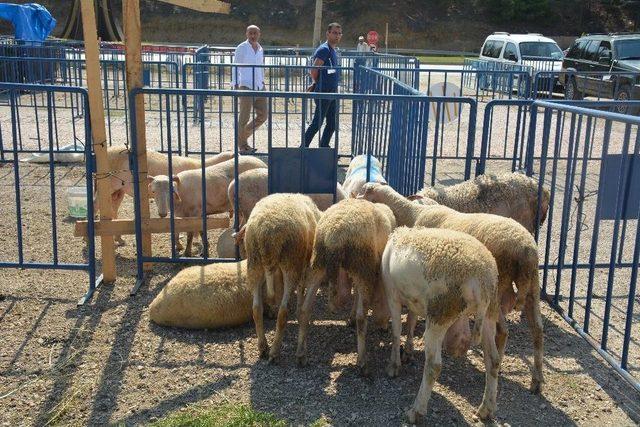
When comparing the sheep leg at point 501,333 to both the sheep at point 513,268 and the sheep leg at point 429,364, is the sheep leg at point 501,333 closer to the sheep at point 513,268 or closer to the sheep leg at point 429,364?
the sheep at point 513,268

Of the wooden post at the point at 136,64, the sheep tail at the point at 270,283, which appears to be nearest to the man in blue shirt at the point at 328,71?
the wooden post at the point at 136,64

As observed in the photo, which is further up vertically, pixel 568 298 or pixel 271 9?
pixel 271 9

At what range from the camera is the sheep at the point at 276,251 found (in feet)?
14.8

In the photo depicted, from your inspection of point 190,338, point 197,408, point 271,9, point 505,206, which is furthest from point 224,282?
point 271,9

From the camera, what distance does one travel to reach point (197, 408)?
401cm

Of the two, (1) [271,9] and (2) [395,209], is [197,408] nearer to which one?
(2) [395,209]

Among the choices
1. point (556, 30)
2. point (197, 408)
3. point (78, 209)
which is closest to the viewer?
point (197, 408)

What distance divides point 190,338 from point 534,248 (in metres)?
2.57

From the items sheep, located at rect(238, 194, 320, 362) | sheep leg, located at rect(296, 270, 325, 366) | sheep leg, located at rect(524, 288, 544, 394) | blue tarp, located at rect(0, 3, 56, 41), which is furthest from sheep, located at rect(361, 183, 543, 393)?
blue tarp, located at rect(0, 3, 56, 41)

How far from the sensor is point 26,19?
22828 millimetres

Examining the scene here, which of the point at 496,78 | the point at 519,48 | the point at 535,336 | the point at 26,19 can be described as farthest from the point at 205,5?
the point at 519,48

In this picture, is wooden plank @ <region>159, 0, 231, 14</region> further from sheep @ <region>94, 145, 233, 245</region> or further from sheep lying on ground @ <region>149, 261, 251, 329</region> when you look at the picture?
sheep lying on ground @ <region>149, 261, 251, 329</region>

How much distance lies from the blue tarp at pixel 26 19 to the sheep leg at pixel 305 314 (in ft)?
68.2

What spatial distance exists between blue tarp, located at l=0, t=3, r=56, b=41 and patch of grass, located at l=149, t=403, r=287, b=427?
834 inches
